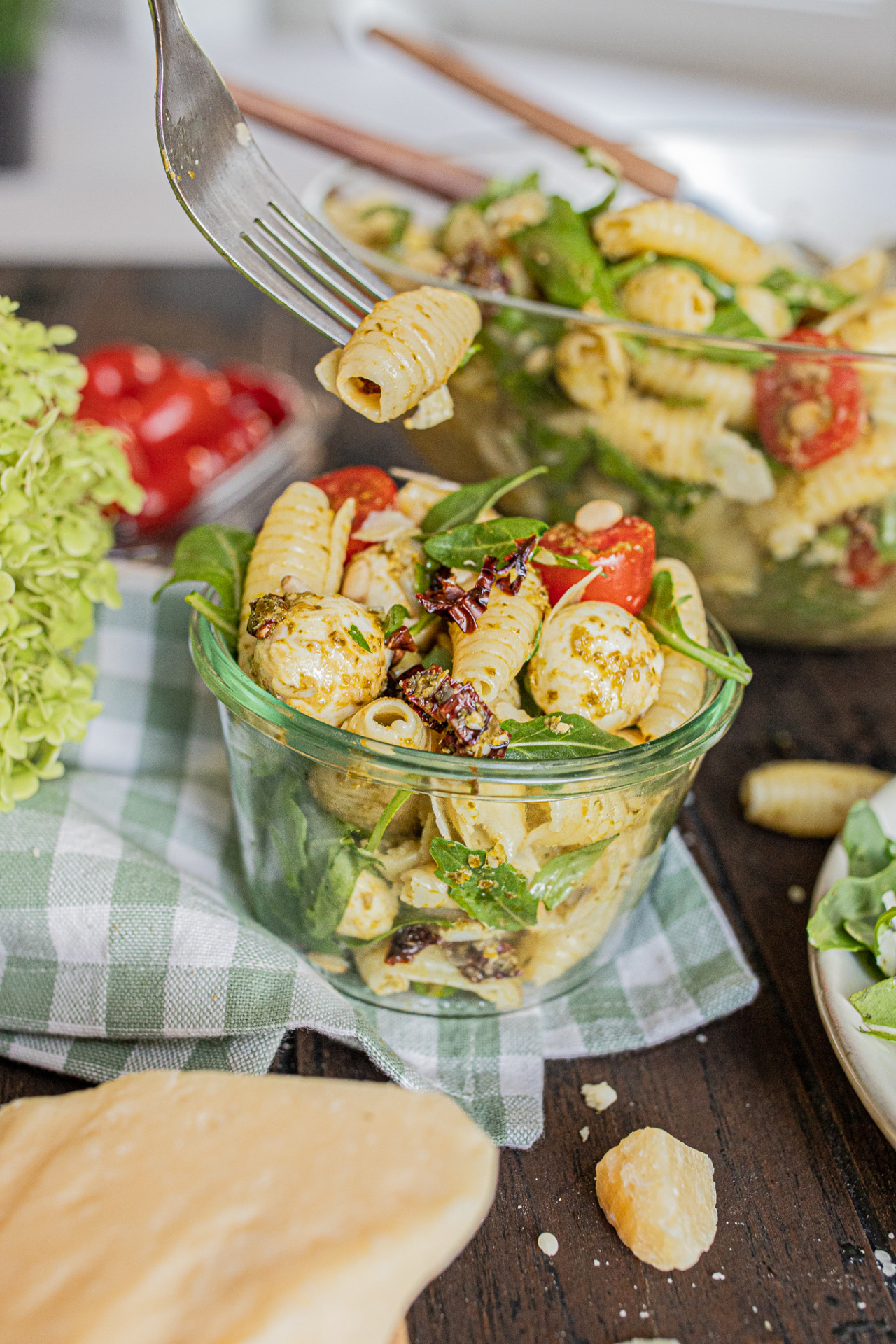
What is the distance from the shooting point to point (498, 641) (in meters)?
0.74

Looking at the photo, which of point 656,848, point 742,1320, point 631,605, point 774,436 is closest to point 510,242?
point 774,436

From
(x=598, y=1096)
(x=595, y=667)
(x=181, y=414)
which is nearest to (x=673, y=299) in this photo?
(x=595, y=667)

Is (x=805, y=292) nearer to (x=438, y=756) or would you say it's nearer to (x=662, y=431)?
(x=662, y=431)

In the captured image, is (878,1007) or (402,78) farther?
(402,78)

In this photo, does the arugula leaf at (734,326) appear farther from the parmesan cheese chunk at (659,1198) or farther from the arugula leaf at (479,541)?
the parmesan cheese chunk at (659,1198)

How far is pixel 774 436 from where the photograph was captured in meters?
1.09

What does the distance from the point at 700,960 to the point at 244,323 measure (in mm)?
A: 1724

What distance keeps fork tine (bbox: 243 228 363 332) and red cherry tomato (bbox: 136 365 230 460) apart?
84 centimetres

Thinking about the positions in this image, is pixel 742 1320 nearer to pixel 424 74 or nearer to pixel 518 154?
pixel 518 154

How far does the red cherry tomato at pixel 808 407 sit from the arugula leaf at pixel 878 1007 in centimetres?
55

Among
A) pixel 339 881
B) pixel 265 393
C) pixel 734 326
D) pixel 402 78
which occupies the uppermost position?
pixel 734 326

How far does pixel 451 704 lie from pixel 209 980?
0.28 m

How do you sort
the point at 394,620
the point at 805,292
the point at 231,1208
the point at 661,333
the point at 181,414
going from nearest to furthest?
1. the point at 231,1208
2. the point at 394,620
3. the point at 661,333
4. the point at 805,292
5. the point at 181,414

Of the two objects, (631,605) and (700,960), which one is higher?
(631,605)
